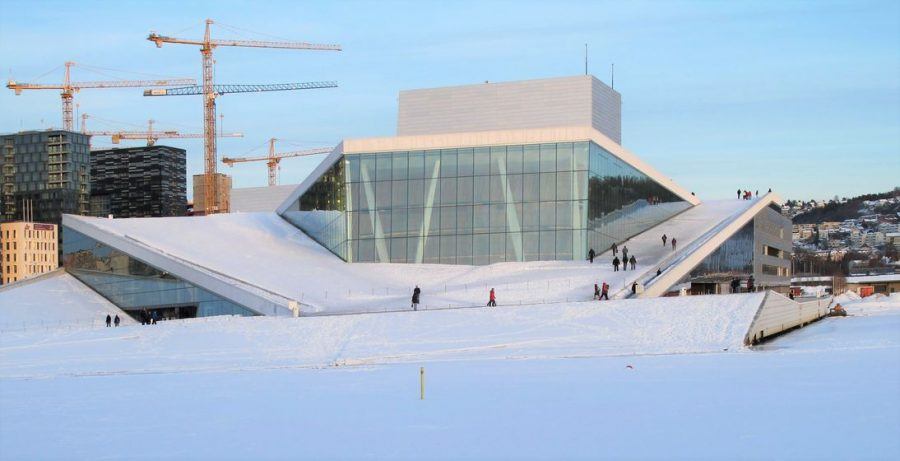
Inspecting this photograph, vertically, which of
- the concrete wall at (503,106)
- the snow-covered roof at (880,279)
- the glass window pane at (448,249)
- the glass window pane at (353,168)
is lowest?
the snow-covered roof at (880,279)

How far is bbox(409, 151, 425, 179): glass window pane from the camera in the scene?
54.7 metres

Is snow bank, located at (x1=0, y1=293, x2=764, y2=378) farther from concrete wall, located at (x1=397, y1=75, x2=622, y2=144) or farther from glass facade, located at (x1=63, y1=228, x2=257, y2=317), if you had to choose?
concrete wall, located at (x1=397, y1=75, x2=622, y2=144)

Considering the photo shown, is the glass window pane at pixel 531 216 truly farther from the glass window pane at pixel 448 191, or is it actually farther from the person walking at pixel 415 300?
the person walking at pixel 415 300

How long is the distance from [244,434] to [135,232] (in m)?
35.7

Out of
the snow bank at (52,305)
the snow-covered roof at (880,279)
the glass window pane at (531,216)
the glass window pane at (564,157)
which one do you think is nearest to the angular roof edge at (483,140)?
the glass window pane at (564,157)

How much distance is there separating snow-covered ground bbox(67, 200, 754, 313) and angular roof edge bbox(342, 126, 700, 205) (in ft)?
17.1

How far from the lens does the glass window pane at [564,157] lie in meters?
52.4

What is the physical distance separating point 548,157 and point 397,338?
793 inches

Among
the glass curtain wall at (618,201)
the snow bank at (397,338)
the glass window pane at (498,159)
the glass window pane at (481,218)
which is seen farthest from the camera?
the glass window pane at (498,159)

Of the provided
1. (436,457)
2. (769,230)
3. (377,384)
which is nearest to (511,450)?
(436,457)

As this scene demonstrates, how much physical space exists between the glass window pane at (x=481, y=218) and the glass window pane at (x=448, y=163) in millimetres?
2074

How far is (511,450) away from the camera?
16375 mm

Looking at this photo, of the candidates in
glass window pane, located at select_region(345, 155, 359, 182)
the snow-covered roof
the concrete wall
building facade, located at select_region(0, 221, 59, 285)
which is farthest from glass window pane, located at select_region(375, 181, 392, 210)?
building facade, located at select_region(0, 221, 59, 285)

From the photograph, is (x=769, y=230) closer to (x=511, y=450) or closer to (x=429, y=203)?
(x=429, y=203)
